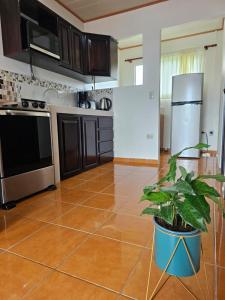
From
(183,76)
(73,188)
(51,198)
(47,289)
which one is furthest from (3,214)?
(183,76)

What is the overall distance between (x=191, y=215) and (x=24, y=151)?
1671 millimetres

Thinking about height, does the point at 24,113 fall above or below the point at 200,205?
above

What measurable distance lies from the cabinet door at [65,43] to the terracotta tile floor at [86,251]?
75.3 inches

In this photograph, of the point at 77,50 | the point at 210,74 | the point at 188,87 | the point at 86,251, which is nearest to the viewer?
the point at 86,251

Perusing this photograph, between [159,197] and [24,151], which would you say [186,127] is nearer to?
[24,151]

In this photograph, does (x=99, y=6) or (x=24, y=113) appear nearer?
(x=24, y=113)

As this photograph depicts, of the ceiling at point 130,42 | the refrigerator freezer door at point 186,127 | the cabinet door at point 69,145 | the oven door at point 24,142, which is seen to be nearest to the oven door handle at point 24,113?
the oven door at point 24,142

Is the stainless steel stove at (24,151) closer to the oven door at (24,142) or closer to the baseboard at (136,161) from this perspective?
the oven door at (24,142)

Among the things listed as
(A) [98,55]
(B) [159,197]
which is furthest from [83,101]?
(B) [159,197]

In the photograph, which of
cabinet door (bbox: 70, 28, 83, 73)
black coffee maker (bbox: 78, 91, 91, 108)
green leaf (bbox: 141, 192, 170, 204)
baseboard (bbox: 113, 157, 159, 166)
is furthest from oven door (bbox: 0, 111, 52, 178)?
baseboard (bbox: 113, 157, 159, 166)

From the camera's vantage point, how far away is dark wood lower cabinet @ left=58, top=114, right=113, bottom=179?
2.47 m

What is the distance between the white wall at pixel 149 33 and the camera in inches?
120

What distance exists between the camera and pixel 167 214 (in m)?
0.66

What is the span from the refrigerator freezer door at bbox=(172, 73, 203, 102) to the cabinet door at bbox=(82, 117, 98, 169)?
198 centimetres
